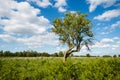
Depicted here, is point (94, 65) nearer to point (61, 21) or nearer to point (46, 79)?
point (46, 79)

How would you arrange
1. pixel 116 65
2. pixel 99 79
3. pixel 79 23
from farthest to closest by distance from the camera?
pixel 79 23 < pixel 116 65 < pixel 99 79

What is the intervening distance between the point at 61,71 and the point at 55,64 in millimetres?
647

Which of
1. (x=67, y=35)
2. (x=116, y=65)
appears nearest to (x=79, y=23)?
(x=67, y=35)

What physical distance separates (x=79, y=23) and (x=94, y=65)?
3379 cm

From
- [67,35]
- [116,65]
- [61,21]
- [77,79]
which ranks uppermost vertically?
[61,21]

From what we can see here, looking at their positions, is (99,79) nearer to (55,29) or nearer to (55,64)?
(55,64)

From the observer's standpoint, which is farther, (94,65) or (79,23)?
(79,23)

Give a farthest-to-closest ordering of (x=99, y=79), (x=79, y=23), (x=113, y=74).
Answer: (x=79, y=23) → (x=113, y=74) → (x=99, y=79)

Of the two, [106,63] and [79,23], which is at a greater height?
[79,23]

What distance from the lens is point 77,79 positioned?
9.25 m

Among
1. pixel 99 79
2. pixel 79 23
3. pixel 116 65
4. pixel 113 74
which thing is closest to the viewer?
pixel 99 79

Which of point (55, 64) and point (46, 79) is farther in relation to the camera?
point (55, 64)

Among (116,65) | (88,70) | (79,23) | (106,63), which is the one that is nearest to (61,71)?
(88,70)

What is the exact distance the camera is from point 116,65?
1017cm
